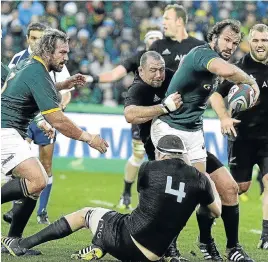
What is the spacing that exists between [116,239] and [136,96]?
157 centimetres

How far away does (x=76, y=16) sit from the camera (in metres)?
21.7

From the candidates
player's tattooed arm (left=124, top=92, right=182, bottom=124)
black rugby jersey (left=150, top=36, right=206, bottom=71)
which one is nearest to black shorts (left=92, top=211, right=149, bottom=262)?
player's tattooed arm (left=124, top=92, right=182, bottom=124)

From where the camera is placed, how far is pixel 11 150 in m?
8.55

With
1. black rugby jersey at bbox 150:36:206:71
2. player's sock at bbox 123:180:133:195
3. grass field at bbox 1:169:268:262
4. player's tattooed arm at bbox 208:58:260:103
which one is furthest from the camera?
player's sock at bbox 123:180:133:195

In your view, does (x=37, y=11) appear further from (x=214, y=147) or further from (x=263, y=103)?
(x=263, y=103)

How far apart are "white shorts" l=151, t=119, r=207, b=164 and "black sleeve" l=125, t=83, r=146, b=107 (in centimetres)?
27

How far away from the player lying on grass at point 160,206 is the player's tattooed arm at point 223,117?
1.13 m

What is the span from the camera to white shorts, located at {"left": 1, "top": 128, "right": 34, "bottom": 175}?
854 centimetres

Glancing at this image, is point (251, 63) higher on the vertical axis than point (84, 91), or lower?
higher

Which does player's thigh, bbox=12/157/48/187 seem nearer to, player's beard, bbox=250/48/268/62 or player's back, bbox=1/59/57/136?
player's back, bbox=1/59/57/136

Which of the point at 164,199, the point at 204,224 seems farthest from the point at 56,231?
the point at 204,224

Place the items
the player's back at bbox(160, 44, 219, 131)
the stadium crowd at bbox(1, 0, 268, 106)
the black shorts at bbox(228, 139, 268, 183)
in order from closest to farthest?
the player's back at bbox(160, 44, 219, 131)
the black shorts at bbox(228, 139, 268, 183)
the stadium crowd at bbox(1, 0, 268, 106)

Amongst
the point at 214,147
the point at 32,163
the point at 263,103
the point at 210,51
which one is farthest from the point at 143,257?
the point at 214,147

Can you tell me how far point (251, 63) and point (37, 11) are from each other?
11.1 meters
